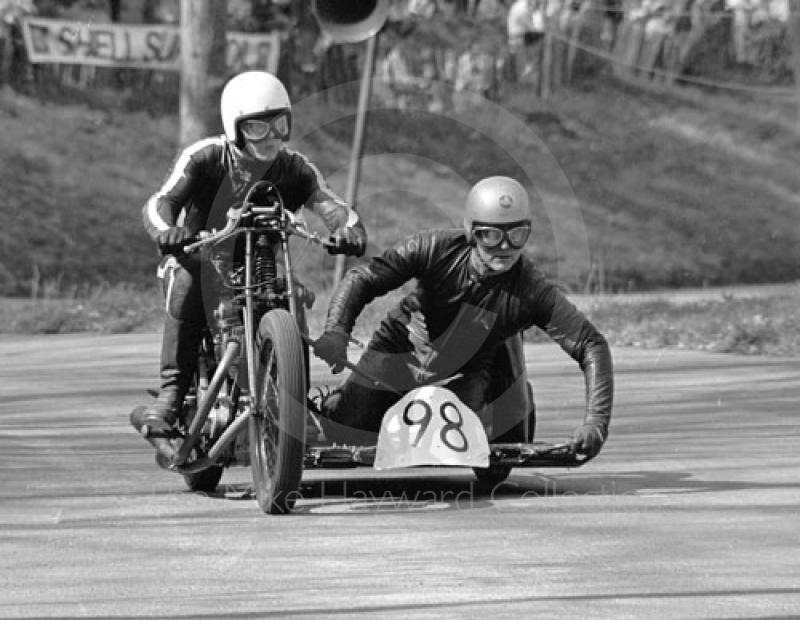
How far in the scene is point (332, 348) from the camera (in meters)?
11.2

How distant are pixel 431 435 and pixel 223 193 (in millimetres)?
1474

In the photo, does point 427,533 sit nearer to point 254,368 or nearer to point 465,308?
point 254,368

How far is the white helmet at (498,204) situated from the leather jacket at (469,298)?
0.25 meters

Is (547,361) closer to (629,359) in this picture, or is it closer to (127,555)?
(629,359)

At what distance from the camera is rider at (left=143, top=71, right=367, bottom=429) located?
1131 centimetres

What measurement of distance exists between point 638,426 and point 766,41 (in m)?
27.0

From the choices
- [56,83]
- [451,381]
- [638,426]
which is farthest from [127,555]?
[56,83]

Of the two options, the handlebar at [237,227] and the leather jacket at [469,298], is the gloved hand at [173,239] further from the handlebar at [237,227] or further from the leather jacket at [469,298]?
the leather jacket at [469,298]

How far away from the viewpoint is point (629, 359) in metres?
19.9

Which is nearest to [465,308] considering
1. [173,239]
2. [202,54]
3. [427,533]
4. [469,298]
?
[469,298]

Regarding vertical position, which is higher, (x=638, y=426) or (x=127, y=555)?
(x=127, y=555)

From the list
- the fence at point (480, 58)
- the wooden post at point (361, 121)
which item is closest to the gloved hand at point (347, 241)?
the wooden post at point (361, 121)

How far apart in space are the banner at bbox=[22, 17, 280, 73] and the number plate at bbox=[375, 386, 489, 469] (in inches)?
928

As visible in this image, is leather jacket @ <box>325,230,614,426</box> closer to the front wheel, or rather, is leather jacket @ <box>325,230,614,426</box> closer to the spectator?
the front wheel
